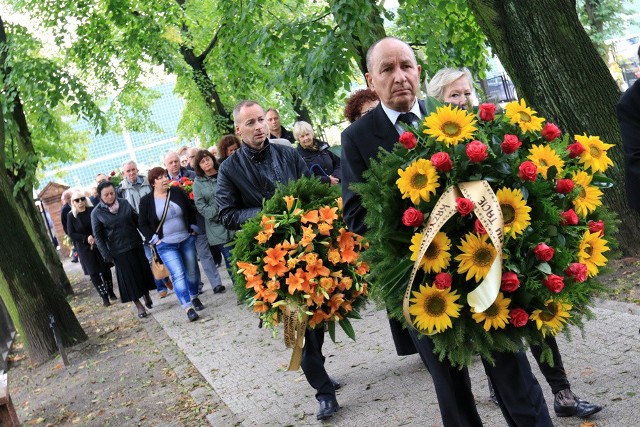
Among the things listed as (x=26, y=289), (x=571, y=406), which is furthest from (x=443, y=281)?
(x=26, y=289)

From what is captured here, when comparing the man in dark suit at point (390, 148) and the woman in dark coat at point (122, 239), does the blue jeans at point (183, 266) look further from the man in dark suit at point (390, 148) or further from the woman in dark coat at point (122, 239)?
the man in dark suit at point (390, 148)

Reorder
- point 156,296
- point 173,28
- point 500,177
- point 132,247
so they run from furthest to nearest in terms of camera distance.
Answer: point 173,28 → point 156,296 → point 132,247 → point 500,177

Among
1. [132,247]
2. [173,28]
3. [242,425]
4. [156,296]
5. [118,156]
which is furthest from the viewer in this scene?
[118,156]

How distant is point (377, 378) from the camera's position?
805 centimetres

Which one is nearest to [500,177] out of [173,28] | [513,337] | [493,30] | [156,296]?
[513,337]

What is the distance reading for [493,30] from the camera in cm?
1005

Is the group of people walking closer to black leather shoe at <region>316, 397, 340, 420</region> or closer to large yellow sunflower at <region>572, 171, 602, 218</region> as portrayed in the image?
black leather shoe at <region>316, 397, 340, 420</region>

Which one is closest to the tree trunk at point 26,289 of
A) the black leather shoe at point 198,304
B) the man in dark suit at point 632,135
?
the black leather shoe at point 198,304

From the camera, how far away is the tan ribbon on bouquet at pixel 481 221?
4.29 m

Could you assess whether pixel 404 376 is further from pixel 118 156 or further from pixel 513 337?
pixel 118 156

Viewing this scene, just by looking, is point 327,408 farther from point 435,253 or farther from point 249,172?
point 435,253

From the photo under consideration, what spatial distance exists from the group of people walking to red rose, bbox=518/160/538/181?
0.75 meters

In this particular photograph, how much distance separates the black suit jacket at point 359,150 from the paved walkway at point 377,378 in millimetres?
1248

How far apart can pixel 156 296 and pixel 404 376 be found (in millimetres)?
11159
